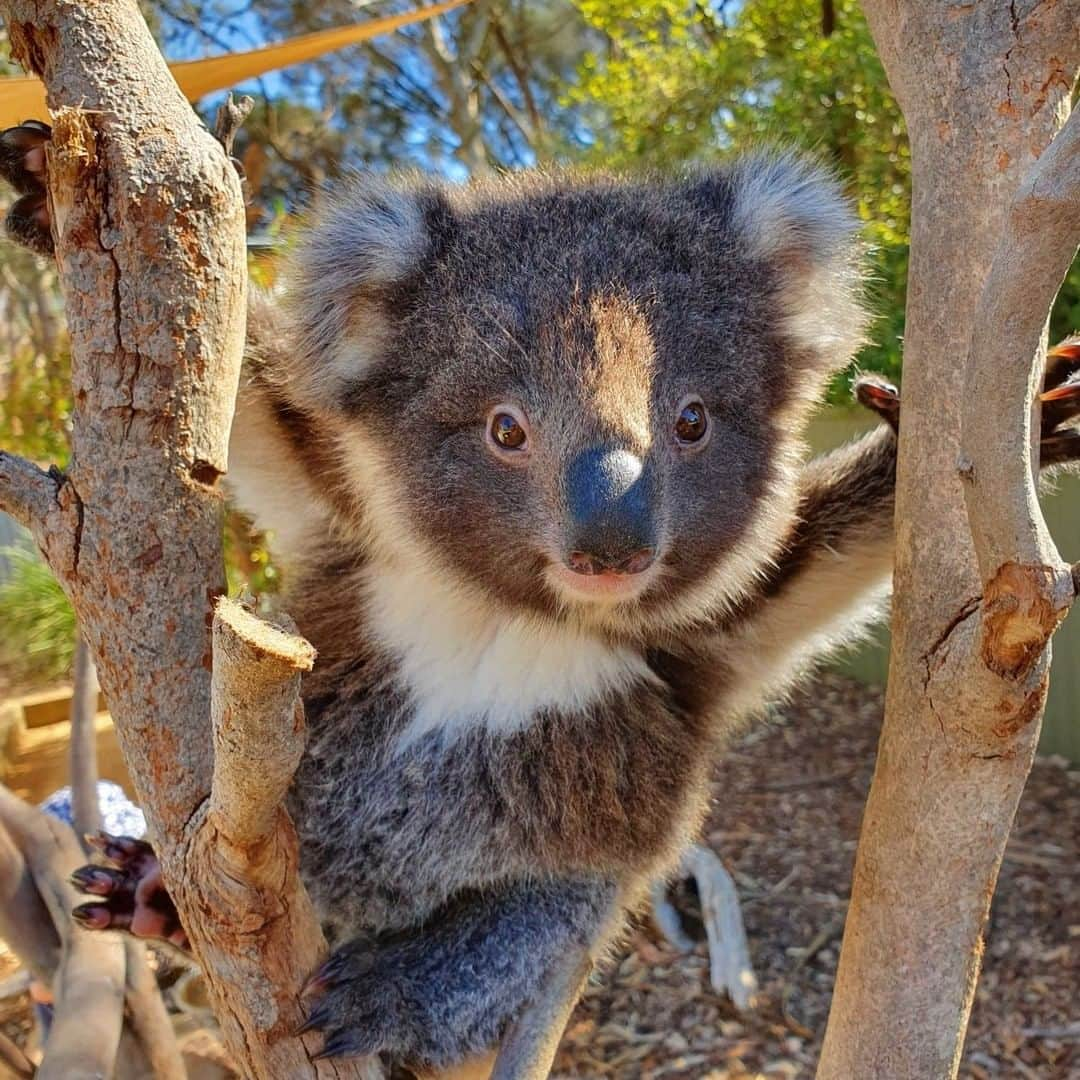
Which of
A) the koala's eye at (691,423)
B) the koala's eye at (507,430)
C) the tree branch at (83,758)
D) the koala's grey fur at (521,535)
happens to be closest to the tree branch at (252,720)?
the koala's grey fur at (521,535)

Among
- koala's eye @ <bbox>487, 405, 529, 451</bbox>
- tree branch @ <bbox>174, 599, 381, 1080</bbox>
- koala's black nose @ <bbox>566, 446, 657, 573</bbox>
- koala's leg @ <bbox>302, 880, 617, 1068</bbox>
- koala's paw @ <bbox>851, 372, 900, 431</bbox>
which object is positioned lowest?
koala's leg @ <bbox>302, 880, 617, 1068</bbox>

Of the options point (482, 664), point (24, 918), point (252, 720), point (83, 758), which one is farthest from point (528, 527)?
point (83, 758)

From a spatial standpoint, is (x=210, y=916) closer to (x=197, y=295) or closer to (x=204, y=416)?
(x=204, y=416)

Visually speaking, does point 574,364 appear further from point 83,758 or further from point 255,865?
point 83,758

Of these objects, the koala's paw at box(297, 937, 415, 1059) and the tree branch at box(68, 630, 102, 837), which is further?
the tree branch at box(68, 630, 102, 837)

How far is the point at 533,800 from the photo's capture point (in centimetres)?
184

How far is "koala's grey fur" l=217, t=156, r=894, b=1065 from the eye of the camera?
5.19 ft

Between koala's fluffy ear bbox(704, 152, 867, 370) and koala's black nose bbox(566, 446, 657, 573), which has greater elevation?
koala's fluffy ear bbox(704, 152, 867, 370)

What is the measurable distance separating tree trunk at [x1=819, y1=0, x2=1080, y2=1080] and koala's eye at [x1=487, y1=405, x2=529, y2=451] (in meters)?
0.51

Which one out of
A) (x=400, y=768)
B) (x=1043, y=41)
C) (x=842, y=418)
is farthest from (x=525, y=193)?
(x=842, y=418)

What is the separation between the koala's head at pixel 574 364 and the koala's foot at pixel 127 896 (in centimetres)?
63

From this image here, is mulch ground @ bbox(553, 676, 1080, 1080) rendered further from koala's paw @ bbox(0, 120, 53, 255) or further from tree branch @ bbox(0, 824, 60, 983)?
koala's paw @ bbox(0, 120, 53, 255)

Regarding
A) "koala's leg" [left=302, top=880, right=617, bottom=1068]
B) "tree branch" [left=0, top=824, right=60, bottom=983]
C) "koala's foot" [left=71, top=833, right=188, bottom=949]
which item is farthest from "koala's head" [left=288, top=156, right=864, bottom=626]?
"tree branch" [left=0, top=824, right=60, bottom=983]

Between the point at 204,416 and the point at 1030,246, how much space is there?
2.97 ft
